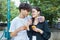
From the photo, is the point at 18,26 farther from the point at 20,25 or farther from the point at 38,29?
the point at 38,29

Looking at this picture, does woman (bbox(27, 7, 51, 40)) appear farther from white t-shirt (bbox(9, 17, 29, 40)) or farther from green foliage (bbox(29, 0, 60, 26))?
green foliage (bbox(29, 0, 60, 26))

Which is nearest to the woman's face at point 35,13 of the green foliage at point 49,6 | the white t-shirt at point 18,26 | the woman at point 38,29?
the woman at point 38,29

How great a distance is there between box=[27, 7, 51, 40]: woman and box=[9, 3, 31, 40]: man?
0.10 metres

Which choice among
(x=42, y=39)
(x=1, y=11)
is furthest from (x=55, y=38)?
(x=42, y=39)

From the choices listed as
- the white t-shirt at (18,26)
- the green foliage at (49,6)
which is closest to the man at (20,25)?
the white t-shirt at (18,26)

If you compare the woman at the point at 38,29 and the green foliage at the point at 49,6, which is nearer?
the woman at the point at 38,29

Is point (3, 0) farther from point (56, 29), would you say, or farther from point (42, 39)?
point (42, 39)

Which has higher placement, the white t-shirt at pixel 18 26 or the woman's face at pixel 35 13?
the woman's face at pixel 35 13

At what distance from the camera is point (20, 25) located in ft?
7.08

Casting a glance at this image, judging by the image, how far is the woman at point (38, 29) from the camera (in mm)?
2193

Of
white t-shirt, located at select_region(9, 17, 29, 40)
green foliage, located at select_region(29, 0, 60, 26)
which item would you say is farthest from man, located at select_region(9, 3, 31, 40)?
green foliage, located at select_region(29, 0, 60, 26)

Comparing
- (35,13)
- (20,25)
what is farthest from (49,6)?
(20,25)

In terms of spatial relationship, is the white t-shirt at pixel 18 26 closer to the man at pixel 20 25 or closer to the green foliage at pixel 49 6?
the man at pixel 20 25

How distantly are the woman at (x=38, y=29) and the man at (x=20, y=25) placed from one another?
3.7 inches
